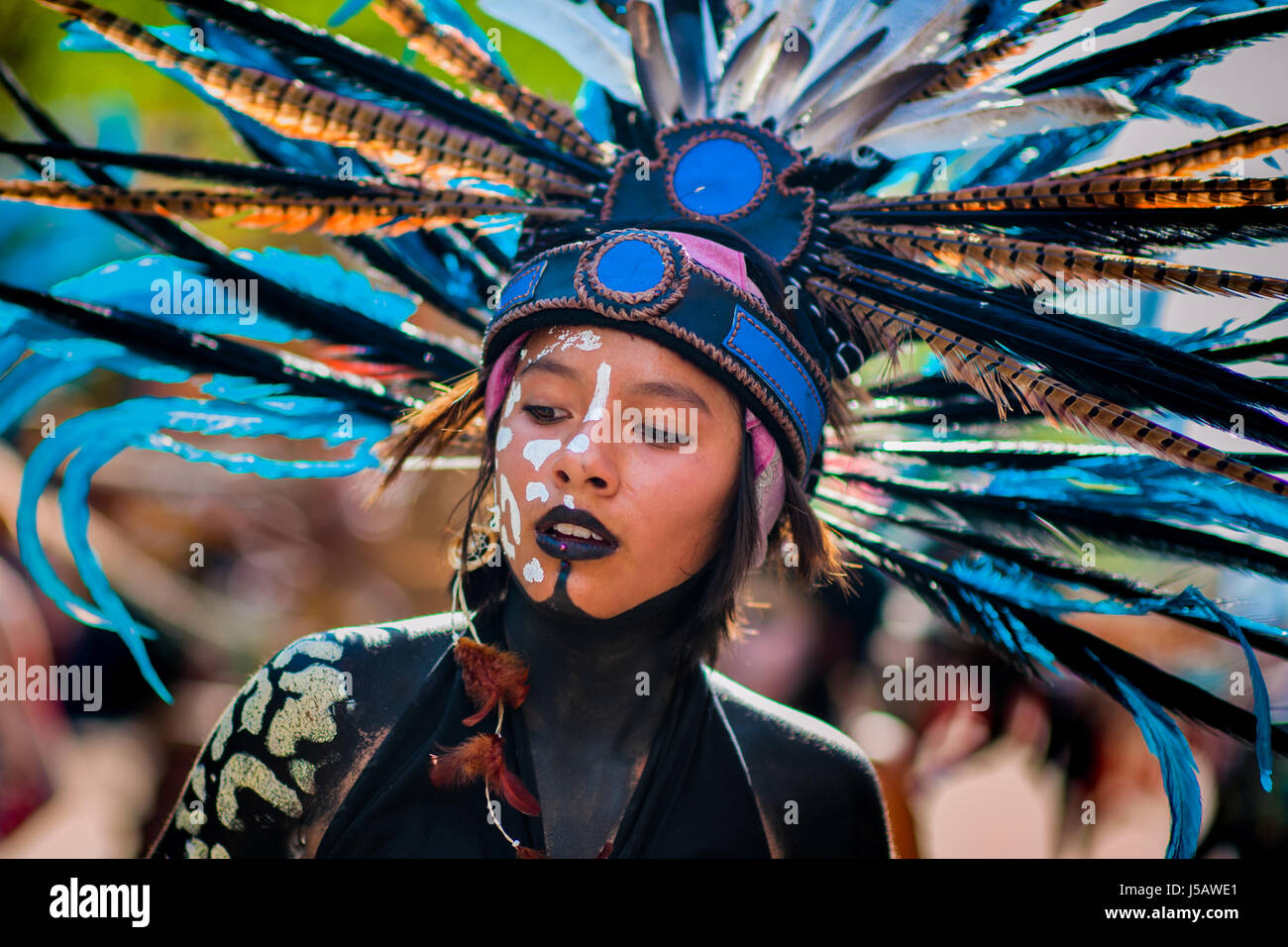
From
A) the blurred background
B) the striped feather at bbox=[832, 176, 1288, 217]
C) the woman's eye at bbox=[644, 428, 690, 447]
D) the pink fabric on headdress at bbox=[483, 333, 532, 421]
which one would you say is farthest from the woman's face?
the blurred background

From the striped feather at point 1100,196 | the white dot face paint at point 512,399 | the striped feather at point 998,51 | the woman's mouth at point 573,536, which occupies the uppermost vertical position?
the striped feather at point 998,51

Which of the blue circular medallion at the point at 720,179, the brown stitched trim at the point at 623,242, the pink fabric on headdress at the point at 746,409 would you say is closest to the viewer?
the brown stitched trim at the point at 623,242

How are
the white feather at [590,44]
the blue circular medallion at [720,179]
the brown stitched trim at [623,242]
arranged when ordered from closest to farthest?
the brown stitched trim at [623,242], the blue circular medallion at [720,179], the white feather at [590,44]

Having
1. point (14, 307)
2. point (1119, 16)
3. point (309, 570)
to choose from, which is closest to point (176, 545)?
point (309, 570)

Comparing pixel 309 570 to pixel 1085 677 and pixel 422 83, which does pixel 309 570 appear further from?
pixel 1085 677

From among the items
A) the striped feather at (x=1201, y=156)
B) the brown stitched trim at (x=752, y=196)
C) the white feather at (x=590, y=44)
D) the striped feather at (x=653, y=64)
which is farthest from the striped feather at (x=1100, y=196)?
the white feather at (x=590, y=44)

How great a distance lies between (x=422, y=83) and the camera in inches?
80.6

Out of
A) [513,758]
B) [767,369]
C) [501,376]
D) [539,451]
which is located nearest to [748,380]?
[767,369]

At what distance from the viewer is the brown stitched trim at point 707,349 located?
1793mm

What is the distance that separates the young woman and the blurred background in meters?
1.12

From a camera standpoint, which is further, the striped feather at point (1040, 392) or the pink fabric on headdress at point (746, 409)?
the pink fabric on headdress at point (746, 409)

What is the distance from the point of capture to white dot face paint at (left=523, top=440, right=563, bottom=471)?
1779mm

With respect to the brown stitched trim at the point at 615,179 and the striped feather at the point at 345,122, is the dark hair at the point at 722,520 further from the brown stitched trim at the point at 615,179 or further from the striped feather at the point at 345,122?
the striped feather at the point at 345,122

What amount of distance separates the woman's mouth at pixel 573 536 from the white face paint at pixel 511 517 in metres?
0.05
